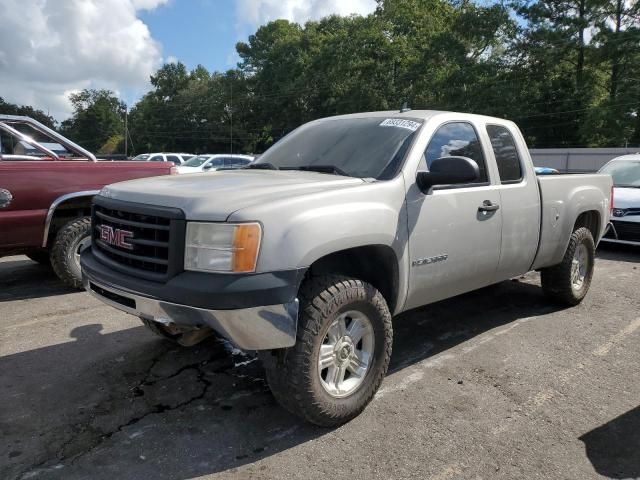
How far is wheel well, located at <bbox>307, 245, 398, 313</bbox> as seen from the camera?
328 centimetres

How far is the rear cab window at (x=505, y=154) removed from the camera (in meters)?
4.39

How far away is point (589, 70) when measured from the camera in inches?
1447

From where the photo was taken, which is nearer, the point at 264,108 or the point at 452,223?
the point at 452,223

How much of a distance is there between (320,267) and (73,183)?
11.9 feet

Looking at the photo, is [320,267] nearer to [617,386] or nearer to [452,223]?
[452,223]

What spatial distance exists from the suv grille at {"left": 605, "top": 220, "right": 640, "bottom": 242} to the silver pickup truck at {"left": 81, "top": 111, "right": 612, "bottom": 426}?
15.8 feet

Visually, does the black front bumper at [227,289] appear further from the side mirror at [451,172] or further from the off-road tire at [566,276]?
the off-road tire at [566,276]

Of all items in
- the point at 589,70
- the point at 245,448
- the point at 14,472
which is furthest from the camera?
the point at 589,70

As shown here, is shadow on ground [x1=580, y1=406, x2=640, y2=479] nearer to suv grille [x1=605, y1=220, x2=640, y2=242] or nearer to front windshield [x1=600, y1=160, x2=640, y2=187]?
suv grille [x1=605, y1=220, x2=640, y2=242]

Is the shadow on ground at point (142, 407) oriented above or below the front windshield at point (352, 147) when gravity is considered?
below

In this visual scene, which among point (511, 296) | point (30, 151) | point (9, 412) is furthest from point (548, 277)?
point (30, 151)

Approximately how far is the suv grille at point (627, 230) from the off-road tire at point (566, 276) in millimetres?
3425

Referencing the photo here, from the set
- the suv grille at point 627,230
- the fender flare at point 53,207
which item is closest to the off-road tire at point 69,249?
the fender flare at point 53,207

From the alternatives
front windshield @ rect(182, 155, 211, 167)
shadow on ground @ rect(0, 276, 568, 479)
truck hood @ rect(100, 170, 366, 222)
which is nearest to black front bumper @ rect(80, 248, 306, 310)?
truck hood @ rect(100, 170, 366, 222)
